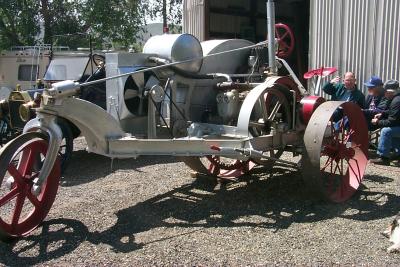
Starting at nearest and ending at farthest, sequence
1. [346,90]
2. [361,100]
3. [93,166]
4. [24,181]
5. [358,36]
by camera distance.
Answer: [24,181] < [93,166] < [361,100] < [346,90] < [358,36]

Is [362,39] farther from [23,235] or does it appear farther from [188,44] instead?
[23,235]

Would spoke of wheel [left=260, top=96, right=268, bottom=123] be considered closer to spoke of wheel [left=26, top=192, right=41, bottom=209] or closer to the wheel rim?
the wheel rim

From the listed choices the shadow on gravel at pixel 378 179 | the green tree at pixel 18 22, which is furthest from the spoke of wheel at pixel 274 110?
the green tree at pixel 18 22

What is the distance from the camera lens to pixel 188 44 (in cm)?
529

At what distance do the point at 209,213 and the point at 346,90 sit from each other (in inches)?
154

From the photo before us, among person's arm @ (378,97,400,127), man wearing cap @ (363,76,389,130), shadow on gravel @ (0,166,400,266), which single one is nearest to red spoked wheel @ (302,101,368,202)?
shadow on gravel @ (0,166,400,266)

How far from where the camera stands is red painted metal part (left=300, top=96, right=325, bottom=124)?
18.0ft

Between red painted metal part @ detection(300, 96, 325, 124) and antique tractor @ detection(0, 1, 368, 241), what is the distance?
0.04ft

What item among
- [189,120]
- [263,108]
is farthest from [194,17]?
[263,108]

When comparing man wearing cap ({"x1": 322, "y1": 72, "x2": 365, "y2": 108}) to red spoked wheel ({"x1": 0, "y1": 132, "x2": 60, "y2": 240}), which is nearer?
red spoked wheel ({"x1": 0, "y1": 132, "x2": 60, "y2": 240})

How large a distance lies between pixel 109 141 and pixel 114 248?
0.99 meters

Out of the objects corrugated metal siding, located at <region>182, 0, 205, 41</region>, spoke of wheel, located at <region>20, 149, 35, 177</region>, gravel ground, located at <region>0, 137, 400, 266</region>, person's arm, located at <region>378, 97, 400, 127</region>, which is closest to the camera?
gravel ground, located at <region>0, 137, 400, 266</region>

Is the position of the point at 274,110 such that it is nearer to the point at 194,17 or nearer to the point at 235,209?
the point at 235,209

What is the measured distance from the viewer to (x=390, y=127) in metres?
7.29
